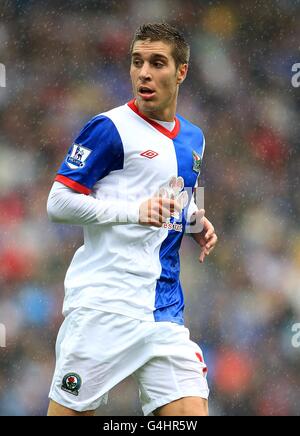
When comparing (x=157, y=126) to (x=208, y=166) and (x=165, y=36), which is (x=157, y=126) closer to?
(x=165, y=36)

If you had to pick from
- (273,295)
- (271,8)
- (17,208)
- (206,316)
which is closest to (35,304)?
(17,208)

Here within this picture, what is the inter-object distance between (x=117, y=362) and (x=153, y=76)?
0.94 m

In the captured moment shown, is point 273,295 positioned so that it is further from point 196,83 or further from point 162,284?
point 162,284

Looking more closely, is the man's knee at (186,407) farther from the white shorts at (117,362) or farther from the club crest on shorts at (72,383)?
the club crest on shorts at (72,383)

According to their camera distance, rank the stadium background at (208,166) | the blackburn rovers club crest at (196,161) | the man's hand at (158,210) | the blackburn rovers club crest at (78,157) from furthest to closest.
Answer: the stadium background at (208,166)
the blackburn rovers club crest at (196,161)
the blackburn rovers club crest at (78,157)
the man's hand at (158,210)

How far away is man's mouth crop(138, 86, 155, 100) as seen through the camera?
9.68 feet

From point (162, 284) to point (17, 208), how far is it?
2433 millimetres

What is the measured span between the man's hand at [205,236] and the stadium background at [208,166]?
2.06 m

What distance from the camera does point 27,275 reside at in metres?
5.15

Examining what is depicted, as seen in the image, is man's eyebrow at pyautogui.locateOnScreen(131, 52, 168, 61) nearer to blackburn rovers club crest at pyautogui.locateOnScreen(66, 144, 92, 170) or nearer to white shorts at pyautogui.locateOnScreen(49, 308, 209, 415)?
blackburn rovers club crest at pyautogui.locateOnScreen(66, 144, 92, 170)

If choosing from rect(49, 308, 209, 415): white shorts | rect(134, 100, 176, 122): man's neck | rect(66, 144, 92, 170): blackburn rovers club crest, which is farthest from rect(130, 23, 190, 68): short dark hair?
rect(49, 308, 209, 415): white shorts

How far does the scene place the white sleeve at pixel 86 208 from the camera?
2795 millimetres

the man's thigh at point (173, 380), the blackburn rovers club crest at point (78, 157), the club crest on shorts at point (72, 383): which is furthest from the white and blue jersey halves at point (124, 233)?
the club crest on shorts at point (72, 383)
